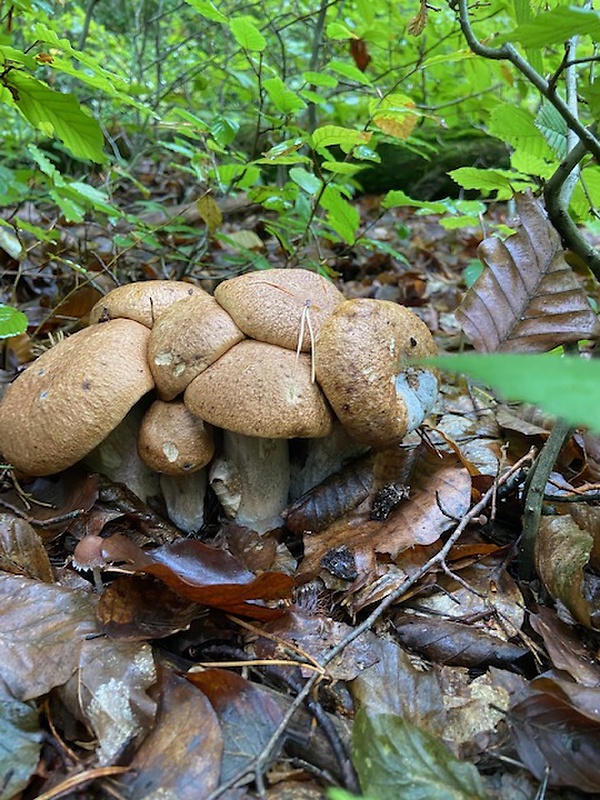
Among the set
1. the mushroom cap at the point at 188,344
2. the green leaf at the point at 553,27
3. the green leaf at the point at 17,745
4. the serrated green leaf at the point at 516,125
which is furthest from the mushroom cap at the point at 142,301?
the green leaf at the point at 553,27

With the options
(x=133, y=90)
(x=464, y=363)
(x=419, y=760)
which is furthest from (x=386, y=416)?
(x=133, y=90)

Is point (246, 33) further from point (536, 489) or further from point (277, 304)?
point (536, 489)

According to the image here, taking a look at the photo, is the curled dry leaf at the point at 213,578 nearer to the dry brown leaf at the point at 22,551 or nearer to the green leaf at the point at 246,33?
the dry brown leaf at the point at 22,551

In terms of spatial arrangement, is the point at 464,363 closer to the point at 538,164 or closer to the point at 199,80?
the point at 538,164

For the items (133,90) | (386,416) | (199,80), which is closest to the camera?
(386,416)

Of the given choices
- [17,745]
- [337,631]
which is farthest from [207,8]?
[17,745]
